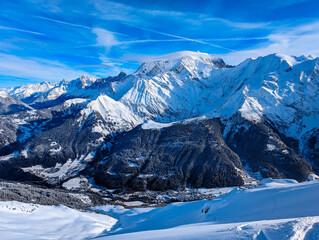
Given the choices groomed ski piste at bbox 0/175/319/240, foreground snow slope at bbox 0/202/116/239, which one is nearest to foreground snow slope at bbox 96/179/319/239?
groomed ski piste at bbox 0/175/319/240

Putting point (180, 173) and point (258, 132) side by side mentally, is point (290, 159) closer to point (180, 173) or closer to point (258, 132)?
point (258, 132)

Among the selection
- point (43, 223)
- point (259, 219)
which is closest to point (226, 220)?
point (259, 219)

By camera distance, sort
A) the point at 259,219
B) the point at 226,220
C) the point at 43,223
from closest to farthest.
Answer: the point at 259,219 → the point at 226,220 → the point at 43,223

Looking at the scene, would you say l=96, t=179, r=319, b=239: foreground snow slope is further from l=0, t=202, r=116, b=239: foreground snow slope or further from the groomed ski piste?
l=0, t=202, r=116, b=239: foreground snow slope

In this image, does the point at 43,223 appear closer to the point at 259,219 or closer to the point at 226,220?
the point at 226,220

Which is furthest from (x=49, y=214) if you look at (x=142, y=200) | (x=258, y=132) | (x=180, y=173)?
(x=258, y=132)

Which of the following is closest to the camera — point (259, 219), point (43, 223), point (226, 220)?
point (259, 219)

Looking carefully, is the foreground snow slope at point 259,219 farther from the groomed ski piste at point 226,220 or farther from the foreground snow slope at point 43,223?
the foreground snow slope at point 43,223
